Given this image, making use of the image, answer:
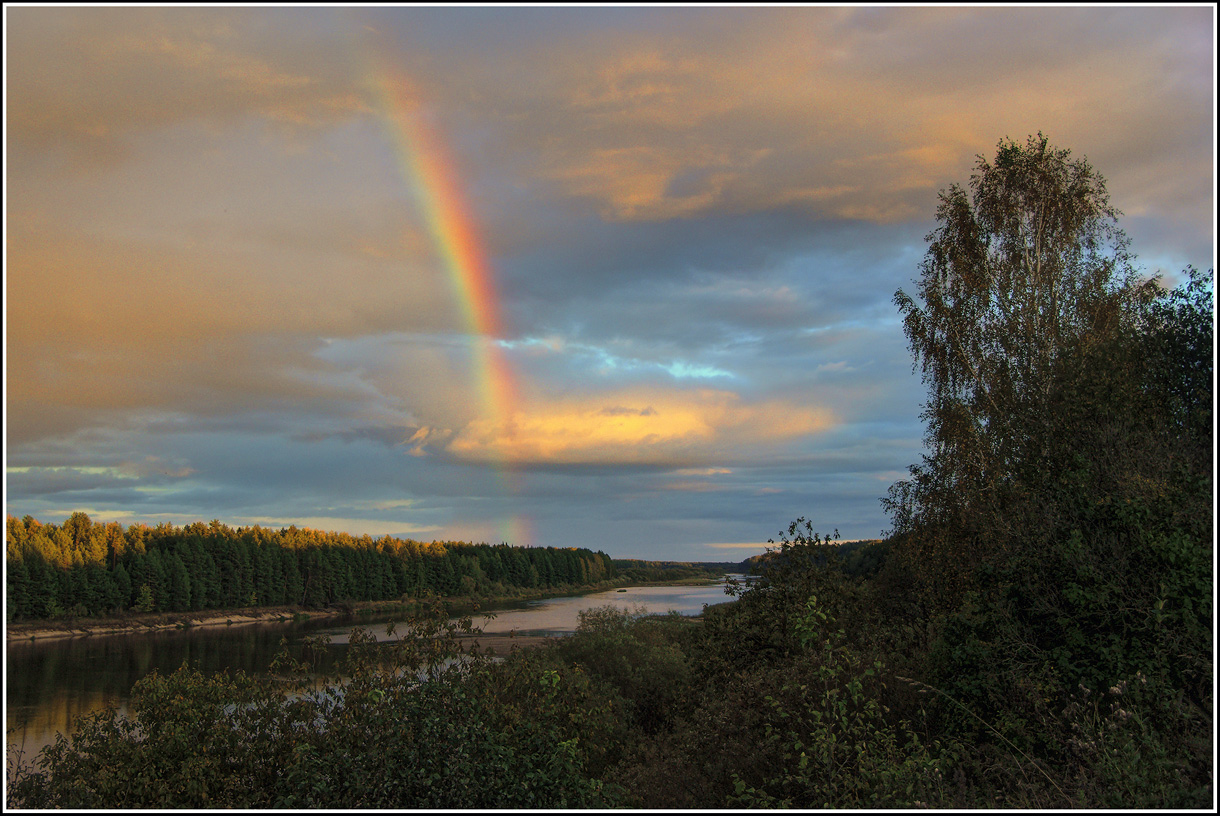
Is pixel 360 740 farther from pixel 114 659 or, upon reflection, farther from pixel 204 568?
pixel 204 568

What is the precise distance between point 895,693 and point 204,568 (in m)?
111

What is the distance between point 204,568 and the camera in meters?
105

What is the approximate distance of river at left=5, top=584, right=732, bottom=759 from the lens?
137 ft

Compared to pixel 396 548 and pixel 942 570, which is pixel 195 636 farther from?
pixel 942 570

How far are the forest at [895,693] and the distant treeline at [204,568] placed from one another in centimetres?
8121

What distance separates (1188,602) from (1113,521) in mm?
1458

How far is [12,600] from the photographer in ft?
270

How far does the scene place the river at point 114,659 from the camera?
4172 centimetres

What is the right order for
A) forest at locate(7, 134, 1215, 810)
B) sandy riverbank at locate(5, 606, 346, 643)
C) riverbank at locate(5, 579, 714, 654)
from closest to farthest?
forest at locate(7, 134, 1215, 810), sandy riverbank at locate(5, 606, 346, 643), riverbank at locate(5, 579, 714, 654)

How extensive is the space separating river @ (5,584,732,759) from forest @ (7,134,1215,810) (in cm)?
1790

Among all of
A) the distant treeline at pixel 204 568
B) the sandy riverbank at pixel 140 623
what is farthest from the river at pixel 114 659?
the distant treeline at pixel 204 568

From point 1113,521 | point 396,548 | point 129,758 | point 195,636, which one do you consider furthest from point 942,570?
point 396,548

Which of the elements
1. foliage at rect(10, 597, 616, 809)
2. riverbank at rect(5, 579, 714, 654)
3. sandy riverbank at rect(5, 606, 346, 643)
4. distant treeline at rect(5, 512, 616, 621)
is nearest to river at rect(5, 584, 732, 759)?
sandy riverbank at rect(5, 606, 346, 643)

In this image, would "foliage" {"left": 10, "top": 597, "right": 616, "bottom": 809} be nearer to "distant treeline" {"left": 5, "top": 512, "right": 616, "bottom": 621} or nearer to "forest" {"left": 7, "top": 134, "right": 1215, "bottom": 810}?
"forest" {"left": 7, "top": 134, "right": 1215, "bottom": 810}
